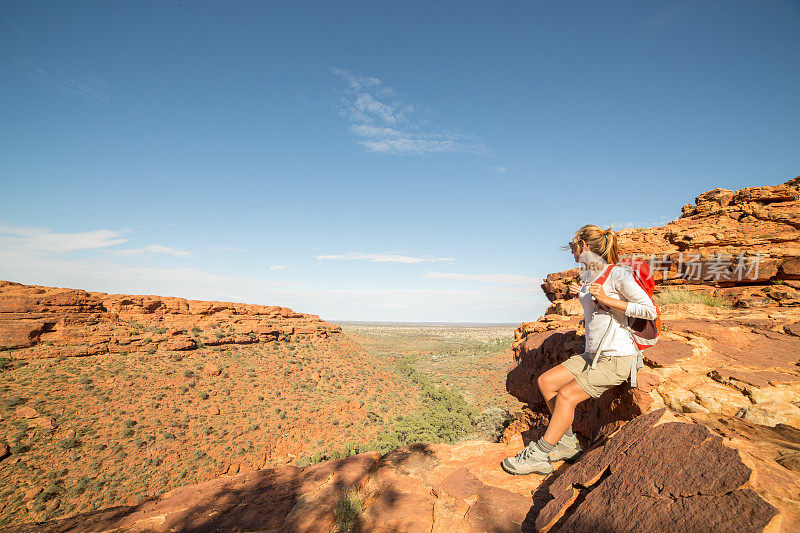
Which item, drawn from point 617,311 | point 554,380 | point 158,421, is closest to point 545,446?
point 554,380

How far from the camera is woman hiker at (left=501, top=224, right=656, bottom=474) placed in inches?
112

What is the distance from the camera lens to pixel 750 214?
30.0 feet

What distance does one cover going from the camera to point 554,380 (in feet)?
10.3

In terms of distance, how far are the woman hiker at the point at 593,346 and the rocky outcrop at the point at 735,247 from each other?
19.8 feet

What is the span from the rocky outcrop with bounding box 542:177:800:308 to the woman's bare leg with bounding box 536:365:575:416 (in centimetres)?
626

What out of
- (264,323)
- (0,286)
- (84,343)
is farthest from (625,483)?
(0,286)

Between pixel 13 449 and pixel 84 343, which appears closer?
pixel 13 449

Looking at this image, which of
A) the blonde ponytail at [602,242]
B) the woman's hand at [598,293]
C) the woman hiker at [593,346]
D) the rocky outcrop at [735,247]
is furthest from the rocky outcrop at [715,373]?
the rocky outcrop at [735,247]

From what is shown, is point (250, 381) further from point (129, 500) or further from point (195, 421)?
point (129, 500)

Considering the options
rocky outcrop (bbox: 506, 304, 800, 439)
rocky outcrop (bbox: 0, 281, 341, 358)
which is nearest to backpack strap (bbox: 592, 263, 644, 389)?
rocky outcrop (bbox: 506, 304, 800, 439)

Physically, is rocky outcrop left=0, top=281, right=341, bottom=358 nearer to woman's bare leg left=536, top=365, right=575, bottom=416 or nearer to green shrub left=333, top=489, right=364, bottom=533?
green shrub left=333, top=489, right=364, bottom=533

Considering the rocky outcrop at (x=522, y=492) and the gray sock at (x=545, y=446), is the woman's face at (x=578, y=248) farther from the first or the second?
the gray sock at (x=545, y=446)

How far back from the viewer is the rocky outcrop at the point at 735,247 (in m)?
7.16

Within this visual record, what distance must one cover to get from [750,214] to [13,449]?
29916 mm
